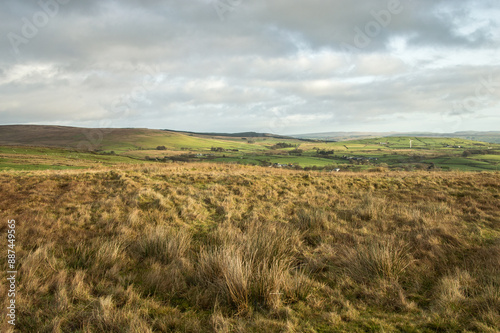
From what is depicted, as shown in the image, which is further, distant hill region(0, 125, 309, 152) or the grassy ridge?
distant hill region(0, 125, 309, 152)

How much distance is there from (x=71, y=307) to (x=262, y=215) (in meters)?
6.36

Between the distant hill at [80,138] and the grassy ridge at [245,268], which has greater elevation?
the distant hill at [80,138]

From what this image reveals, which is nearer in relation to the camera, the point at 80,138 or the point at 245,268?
the point at 245,268

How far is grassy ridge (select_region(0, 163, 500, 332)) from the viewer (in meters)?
3.39

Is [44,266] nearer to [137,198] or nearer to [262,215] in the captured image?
[137,198]

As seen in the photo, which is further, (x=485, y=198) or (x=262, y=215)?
(x=485, y=198)

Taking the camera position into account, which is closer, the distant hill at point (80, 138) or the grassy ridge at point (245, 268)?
the grassy ridge at point (245, 268)

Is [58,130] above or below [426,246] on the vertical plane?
above

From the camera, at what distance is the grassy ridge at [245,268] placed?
134 inches

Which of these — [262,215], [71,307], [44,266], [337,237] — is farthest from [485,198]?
[44,266]

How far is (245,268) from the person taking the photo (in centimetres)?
420

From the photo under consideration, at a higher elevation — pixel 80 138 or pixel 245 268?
pixel 80 138

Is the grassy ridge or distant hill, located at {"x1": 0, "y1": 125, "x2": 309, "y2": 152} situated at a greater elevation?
distant hill, located at {"x1": 0, "y1": 125, "x2": 309, "y2": 152}

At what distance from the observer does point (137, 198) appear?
33.0 feet
